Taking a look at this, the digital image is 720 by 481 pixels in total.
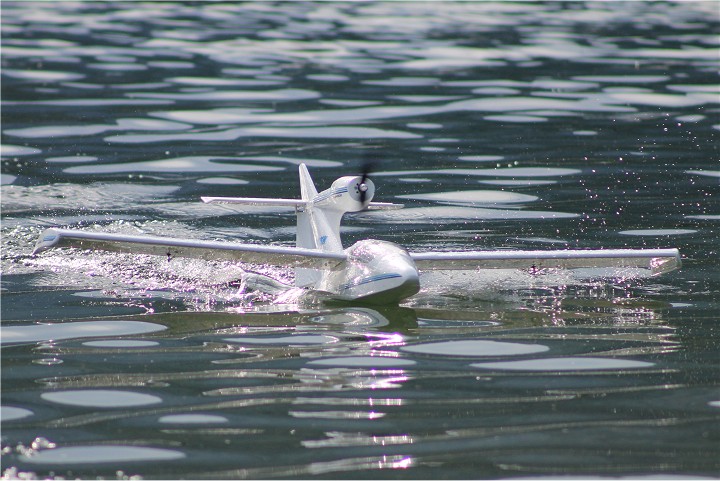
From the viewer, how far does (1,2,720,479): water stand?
33.7ft

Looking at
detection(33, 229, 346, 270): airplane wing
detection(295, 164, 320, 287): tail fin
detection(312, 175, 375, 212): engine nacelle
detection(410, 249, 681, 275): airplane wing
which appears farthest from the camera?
detection(295, 164, 320, 287): tail fin

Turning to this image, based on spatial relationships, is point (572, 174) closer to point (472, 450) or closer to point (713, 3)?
point (472, 450)

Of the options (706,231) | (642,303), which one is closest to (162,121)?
(706,231)

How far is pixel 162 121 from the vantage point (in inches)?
1315

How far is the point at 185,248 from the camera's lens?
1474 centimetres

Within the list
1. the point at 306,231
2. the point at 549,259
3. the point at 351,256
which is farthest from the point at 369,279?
the point at 306,231

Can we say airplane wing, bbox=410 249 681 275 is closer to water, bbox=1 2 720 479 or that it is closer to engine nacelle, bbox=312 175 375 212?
water, bbox=1 2 720 479

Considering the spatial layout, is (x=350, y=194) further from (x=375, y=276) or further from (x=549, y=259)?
(x=549, y=259)

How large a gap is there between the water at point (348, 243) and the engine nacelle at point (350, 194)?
153cm

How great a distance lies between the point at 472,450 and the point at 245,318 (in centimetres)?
549

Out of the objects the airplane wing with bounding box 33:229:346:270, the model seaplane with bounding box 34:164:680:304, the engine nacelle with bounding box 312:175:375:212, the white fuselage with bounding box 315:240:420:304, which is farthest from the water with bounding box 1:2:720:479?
the engine nacelle with bounding box 312:175:375:212

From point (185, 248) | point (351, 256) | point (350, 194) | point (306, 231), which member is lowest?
point (306, 231)

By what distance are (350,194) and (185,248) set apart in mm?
2465

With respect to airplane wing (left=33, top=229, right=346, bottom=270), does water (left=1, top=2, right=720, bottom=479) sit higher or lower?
lower
